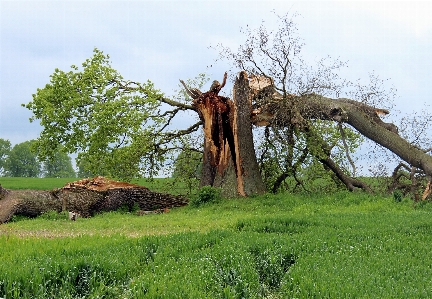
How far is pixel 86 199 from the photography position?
18984 millimetres

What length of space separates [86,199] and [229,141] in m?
6.33

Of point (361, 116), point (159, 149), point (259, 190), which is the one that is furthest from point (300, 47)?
point (159, 149)

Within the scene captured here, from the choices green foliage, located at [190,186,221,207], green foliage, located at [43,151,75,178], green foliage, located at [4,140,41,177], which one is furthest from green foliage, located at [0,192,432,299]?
green foliage, located at [43,151,75,178]

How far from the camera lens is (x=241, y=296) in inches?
237

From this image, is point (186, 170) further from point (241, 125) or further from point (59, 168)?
point (59, 168)

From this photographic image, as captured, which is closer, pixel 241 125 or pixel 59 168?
pixel 241 125

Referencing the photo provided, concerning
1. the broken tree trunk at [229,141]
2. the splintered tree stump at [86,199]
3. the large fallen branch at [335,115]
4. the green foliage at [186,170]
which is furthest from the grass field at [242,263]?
the green foliage at [186,170]

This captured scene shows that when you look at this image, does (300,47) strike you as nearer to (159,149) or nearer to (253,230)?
(159,149)

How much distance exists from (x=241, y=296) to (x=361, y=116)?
15.9m

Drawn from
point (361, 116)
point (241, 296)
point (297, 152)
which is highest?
point (361, 116)

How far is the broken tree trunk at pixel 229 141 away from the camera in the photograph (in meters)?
19.6

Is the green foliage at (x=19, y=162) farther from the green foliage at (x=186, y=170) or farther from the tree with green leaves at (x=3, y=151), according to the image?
the green foliage at (x=186, y=170)

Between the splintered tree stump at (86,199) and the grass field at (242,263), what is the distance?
838 cm

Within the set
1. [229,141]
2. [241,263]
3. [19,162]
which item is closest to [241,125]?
[229,141]
